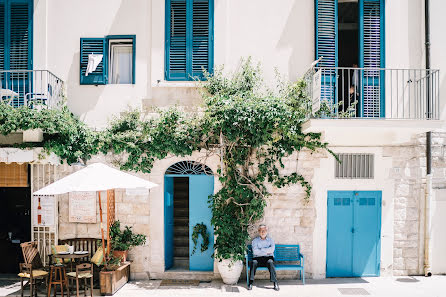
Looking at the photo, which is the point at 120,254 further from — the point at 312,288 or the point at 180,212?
the point at 312,288

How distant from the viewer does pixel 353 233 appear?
9.61 metres

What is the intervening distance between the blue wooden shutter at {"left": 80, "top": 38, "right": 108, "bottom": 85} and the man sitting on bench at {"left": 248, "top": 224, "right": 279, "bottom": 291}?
5.59 m

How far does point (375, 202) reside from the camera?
966 cm

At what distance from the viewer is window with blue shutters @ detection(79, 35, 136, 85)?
9742 mm

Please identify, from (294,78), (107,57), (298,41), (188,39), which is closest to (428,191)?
(294,78)

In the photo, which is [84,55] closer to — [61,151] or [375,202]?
[61,151]

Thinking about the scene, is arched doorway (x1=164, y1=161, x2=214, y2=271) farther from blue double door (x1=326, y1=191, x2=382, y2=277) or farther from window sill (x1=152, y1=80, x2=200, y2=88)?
blue double door (x1=326, y1=191, x2=382, y2=277)

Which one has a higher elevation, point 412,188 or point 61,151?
point 61,151

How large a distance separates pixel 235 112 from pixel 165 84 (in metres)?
2.18

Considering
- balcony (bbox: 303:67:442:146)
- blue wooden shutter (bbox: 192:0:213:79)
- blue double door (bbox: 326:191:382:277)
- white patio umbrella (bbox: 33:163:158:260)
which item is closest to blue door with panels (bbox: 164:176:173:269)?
white patio umbrella (bbox: 33:163:158:260)

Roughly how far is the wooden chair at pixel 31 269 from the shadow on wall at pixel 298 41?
7.42 meters

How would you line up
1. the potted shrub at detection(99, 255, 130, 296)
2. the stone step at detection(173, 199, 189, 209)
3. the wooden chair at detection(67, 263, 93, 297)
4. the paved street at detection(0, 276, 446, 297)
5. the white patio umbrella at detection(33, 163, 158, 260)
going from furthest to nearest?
the stone step at detection(173, 199, 189, 209), the paved street at detection(0, 276, 446, 297), the potted shrub at detection(99, 255, 130, 296), the wooden chair at detection(67, 263, 93, 297), the white patio umbrella at detection(33, 163, 158, 260)

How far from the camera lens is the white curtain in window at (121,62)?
32.7 ft

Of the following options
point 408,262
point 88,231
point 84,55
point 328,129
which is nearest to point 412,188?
point 408,262
